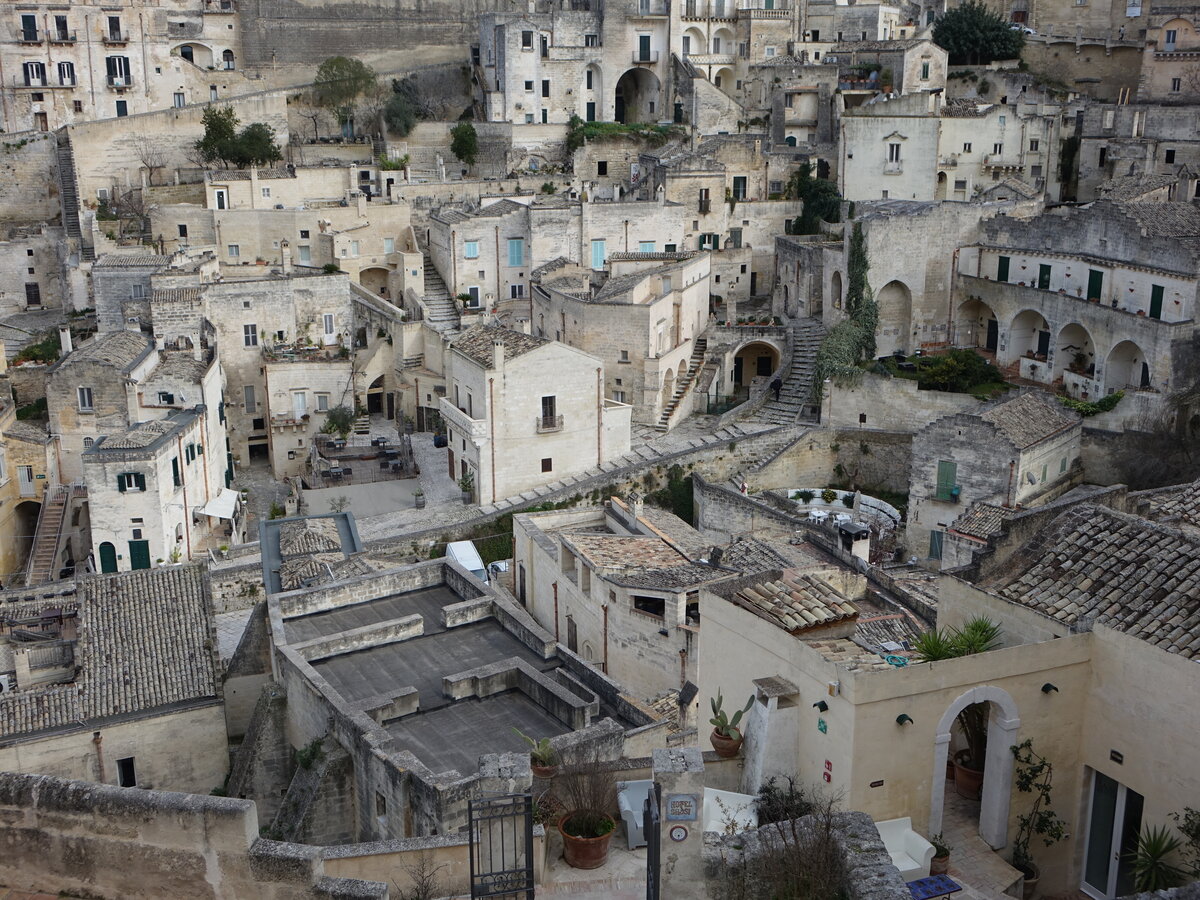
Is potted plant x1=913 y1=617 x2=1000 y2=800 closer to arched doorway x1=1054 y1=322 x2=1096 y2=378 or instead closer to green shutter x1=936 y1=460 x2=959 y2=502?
green shutter x1=936 y1=460 x2=959 y2=502

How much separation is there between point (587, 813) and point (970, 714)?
13.5 feet

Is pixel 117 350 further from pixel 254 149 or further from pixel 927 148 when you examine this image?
pixel 927 148

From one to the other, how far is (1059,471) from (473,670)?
66.7 ft

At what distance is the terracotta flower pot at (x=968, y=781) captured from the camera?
1395cm

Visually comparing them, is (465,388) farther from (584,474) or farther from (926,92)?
(926,92)

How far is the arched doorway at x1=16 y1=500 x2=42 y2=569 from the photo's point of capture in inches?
1483

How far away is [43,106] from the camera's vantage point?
194 feet

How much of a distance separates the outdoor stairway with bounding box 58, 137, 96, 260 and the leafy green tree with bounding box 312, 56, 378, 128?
451 inches

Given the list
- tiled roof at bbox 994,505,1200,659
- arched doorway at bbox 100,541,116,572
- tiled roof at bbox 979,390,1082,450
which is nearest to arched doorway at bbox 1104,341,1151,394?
tiled roof at bbox 979,390,1082,450

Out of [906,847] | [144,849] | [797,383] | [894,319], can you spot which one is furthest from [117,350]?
[906,847]

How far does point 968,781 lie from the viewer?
14.0 m

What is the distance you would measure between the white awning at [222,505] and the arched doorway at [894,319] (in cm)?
2080

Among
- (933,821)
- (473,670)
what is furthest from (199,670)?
(933,821)

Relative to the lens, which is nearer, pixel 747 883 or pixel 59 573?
pixel 747 883
